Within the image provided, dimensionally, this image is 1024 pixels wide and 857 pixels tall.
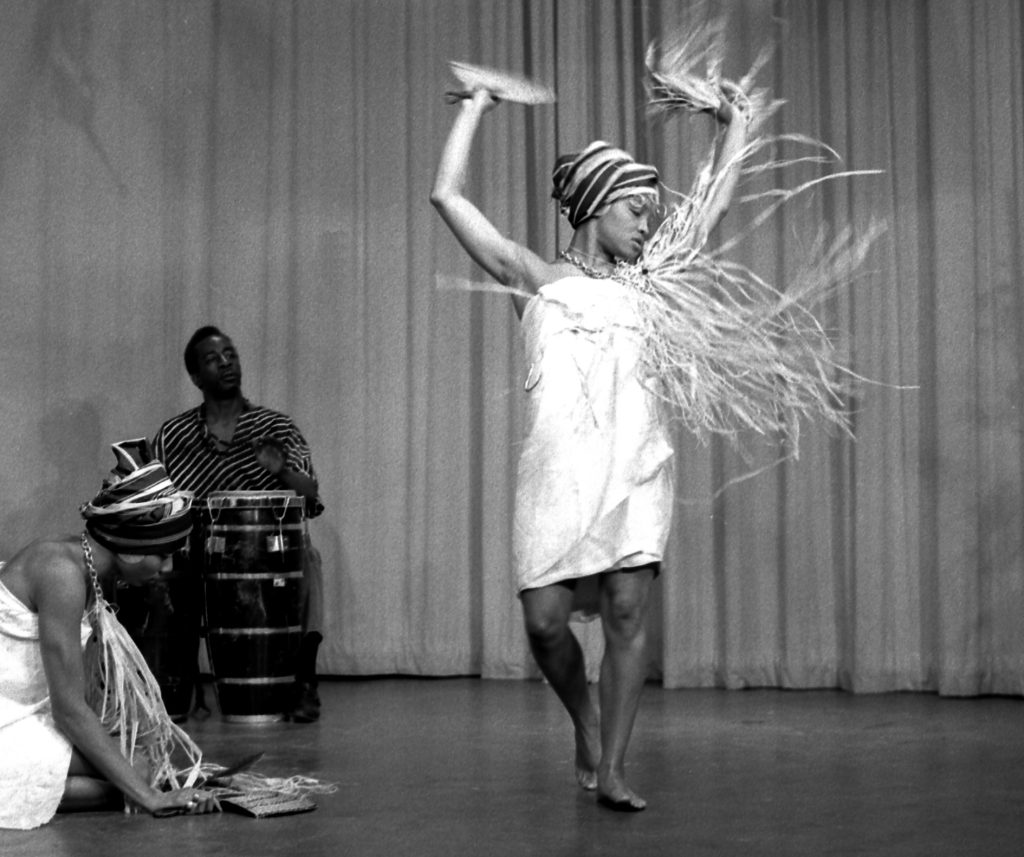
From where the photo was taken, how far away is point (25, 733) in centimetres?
345

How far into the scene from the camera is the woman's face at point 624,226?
139 inches

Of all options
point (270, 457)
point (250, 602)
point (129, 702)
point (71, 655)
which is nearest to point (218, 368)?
point (270, 457)

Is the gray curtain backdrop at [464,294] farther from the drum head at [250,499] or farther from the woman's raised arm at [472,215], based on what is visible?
the woman's raised arm at [472,215]

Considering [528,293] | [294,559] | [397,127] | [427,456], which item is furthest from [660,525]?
[397,127]

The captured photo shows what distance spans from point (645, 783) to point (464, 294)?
10.4 feet

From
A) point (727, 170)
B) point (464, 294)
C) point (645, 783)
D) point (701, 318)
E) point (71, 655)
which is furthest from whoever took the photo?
point (464, 294)

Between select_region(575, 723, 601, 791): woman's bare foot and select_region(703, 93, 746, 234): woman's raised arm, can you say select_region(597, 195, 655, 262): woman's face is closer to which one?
select_region(703, 93, 746, 234): woman's raised arm

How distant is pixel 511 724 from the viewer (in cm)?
504

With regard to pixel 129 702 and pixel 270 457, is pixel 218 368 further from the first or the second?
pixel 129 702

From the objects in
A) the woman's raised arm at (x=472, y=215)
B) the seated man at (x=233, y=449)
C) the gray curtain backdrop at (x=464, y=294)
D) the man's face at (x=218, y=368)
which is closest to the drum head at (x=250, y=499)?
the seated man at (x=233, y=449)

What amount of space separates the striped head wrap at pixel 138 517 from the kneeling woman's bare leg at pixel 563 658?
768 mm

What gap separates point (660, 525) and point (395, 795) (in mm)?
899

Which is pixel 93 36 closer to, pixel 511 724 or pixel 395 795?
pixel 511 724

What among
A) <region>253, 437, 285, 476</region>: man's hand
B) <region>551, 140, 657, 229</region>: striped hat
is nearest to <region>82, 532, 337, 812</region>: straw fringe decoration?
<region>551, 140, 657, 229</region>: striped hat
